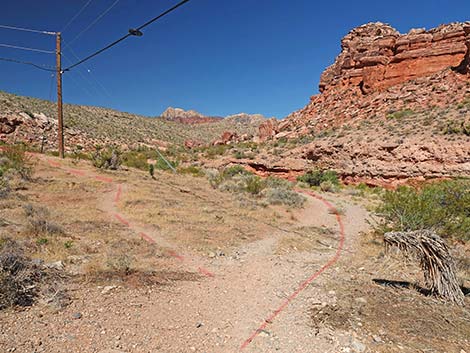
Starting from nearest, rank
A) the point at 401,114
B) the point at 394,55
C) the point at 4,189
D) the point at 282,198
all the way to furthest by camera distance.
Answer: the point at 4,189 → the point at 282,198 → the point at 401,114 → the point at 394,55

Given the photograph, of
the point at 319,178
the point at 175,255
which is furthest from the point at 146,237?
the point at 319,178

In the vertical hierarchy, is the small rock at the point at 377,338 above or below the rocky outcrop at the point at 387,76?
below

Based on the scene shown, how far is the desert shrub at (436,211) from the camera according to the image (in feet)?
26.1

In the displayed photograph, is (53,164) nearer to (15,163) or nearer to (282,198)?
(15,163)

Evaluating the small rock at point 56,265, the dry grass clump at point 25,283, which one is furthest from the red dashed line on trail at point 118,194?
the dry grass clump at point 25,283

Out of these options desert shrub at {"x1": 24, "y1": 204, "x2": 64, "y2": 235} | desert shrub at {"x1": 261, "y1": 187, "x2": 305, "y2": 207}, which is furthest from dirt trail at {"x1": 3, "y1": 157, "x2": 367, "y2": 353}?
desert shrub at {"x1": 261, "y1": 187, "x2": 305, "y2": 207}

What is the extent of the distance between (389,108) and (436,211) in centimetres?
2432

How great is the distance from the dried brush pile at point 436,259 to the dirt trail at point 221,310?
1535 mm

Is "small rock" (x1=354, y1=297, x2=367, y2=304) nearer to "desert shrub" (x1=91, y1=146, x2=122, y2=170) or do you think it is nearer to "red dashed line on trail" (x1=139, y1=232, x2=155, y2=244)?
"red dashed line on trail" (x1=139, y1=232, x2=155, y2=244)

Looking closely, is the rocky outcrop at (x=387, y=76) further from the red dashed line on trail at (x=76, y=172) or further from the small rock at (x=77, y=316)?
the small rock at (x=77, y=316)

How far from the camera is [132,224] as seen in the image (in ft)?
27.8

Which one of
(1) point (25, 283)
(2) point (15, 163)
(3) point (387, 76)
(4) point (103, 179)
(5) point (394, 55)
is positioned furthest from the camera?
(5) point (394, 55)

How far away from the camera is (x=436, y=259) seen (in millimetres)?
4668

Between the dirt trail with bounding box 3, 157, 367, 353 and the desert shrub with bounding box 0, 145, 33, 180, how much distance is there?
8514 millimetres
